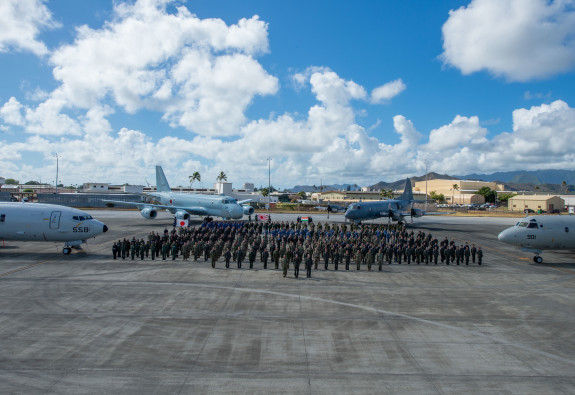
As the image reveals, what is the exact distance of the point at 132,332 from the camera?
430 inches

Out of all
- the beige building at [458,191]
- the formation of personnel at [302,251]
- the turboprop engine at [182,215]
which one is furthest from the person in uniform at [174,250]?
the beige building at [458,191]

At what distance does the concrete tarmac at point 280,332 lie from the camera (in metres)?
8.26

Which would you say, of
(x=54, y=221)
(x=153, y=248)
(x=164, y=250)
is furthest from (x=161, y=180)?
(x=164, y=250)

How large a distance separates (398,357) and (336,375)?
2.03 meters

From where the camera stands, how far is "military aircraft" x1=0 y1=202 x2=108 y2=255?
2306 centimetres

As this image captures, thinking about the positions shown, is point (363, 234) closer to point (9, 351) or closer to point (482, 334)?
point (482, 334)

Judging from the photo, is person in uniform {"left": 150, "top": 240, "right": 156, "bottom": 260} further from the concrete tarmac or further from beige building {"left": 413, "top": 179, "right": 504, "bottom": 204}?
beige building {"left": 413, "top": 179, "right": 504, "bottom": 204}

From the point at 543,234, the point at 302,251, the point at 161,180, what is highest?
the point at 161,180

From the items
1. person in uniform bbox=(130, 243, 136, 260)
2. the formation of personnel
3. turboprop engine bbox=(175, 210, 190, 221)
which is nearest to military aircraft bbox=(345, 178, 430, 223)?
the formation of personnel

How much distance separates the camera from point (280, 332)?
1111 cm

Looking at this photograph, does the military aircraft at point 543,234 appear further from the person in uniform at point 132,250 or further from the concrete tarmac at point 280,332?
the person in uniform at point 132,250

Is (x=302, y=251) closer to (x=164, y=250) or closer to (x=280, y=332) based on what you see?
(x=164, y=250)

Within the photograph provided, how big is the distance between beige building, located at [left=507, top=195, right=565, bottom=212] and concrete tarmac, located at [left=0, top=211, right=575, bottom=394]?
9058cm

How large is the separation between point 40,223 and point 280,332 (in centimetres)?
1961
